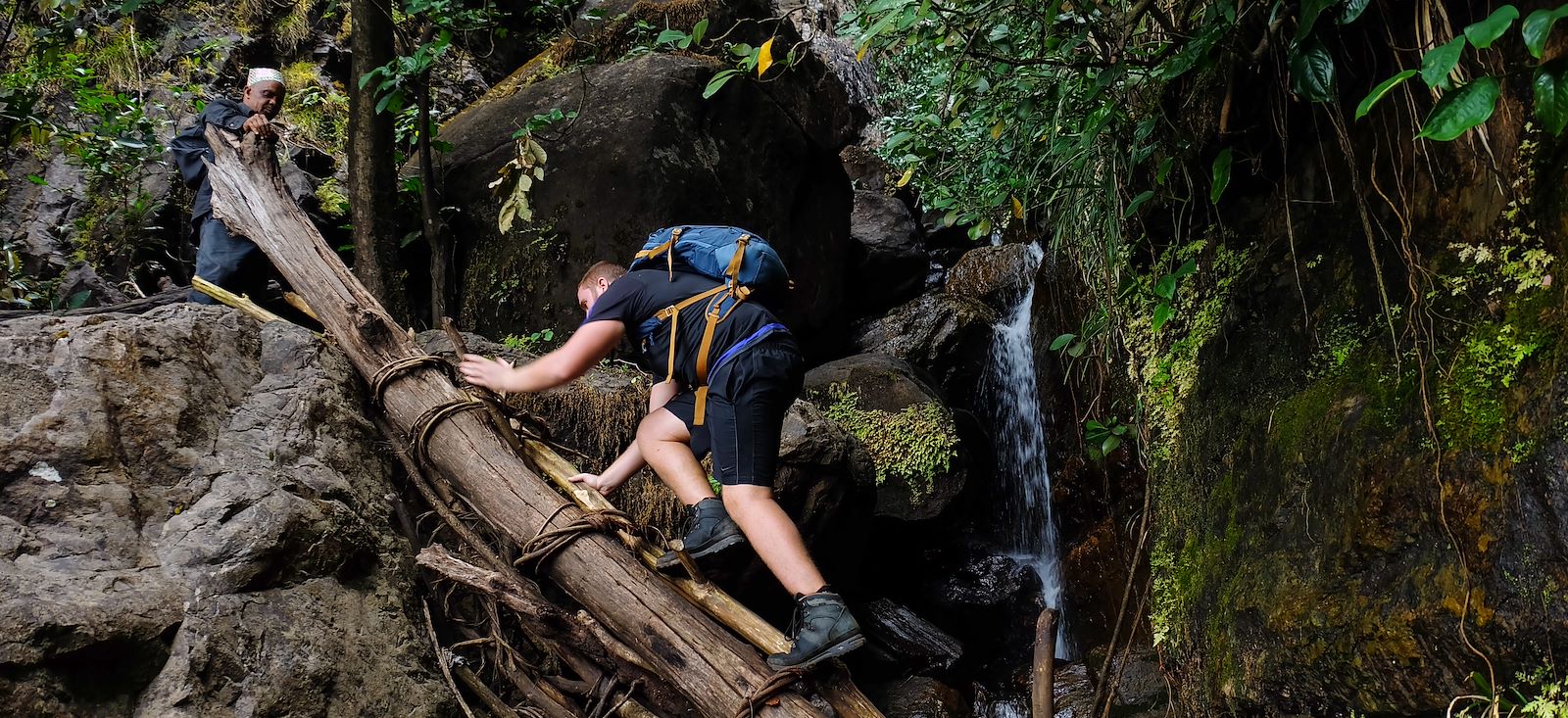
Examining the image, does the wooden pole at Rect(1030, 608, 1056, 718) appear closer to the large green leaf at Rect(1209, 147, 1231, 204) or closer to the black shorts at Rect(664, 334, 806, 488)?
the black shorts at Rect(664, 334, 806, 488)

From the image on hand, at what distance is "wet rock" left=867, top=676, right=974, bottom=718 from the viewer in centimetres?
591

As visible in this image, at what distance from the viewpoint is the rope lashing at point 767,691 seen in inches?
123

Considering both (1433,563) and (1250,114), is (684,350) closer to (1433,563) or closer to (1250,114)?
(1250,114)

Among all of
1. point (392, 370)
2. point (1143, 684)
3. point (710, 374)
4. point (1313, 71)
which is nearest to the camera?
point (1313, 71)

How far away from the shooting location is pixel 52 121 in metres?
6.46

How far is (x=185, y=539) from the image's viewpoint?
3102 millimetres

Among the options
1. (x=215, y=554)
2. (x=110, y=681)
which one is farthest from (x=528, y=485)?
(x=110, y=681)

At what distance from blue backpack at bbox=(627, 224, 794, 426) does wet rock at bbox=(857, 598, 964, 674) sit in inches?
138

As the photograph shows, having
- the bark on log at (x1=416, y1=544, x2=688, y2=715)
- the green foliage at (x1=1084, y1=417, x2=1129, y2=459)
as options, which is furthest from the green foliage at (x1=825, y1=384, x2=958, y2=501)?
the bark on log at (x1=416, y1=544, x2=688, y2=715)

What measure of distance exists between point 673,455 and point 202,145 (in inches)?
144

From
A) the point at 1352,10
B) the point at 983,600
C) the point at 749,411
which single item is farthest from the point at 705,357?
the point at 983,600

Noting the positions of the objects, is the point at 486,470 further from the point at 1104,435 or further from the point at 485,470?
the point at 1104,435

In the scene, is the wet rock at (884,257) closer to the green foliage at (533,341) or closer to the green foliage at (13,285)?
the green foliage at (533,341)

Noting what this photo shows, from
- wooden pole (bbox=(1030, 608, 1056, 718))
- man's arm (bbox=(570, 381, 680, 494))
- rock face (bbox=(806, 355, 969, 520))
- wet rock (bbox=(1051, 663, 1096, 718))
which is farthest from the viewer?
rock face (bbox=(806, 355, 969, 520))
